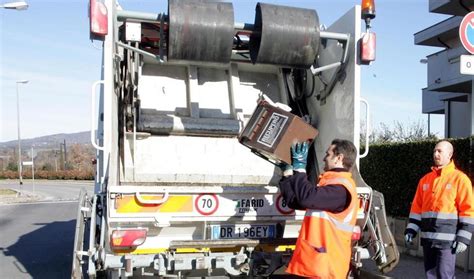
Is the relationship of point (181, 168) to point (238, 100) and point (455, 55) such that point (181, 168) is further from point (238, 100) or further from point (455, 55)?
point (455, 55)

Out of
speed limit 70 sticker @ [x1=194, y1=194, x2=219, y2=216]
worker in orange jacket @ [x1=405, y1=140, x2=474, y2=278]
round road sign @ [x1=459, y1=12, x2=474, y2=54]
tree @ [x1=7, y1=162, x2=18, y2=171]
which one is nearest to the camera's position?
speed limit 70 sticker @ [x1=194, y1=194, x2=219, y2=216]

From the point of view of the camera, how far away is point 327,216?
3.15 meters

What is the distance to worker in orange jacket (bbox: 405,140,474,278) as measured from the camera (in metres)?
4.13

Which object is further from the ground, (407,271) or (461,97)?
(461,97)

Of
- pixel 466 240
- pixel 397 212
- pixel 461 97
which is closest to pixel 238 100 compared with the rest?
pixel 466 240

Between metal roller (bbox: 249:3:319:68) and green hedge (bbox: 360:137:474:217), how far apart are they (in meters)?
3.29

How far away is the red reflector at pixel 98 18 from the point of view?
150 inches

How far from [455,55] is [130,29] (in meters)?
16.3

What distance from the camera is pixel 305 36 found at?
427 cm

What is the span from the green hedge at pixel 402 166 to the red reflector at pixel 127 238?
4588mm

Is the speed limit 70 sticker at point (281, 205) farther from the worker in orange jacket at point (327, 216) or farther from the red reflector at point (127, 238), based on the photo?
the red reflector at point (127, 238)

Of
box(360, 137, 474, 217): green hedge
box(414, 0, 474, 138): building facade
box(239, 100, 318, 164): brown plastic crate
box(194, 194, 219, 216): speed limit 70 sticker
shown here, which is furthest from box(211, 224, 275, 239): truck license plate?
box(414, 0, 474, 138): building facade

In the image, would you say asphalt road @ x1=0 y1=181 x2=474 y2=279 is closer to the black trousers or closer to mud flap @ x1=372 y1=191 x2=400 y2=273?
the black trousers

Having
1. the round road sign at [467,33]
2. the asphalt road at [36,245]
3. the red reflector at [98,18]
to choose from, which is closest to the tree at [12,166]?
the asphalt road at [36,245]
